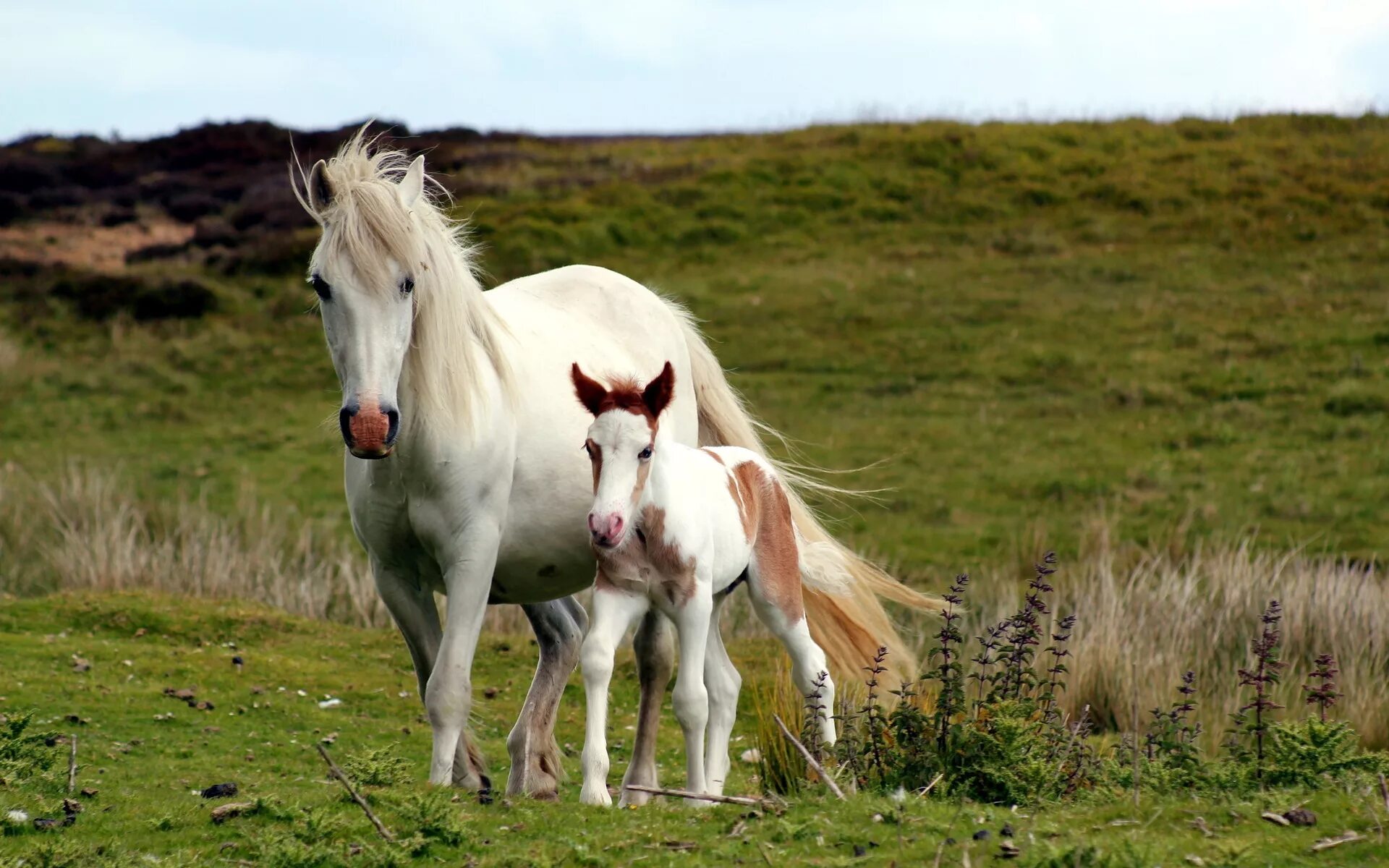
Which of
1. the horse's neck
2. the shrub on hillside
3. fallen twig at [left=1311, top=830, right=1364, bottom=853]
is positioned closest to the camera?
fallen twig at [left=1311, top=830, right=1364, bottom=853]

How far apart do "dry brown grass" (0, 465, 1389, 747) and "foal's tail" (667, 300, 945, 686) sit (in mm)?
1118

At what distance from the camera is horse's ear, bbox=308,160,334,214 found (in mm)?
5777

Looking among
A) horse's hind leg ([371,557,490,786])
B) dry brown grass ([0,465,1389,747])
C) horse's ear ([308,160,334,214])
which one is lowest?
dry brown grass ([0,465,1389,747])

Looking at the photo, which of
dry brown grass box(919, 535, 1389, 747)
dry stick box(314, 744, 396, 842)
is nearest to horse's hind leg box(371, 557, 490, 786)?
dry stick box(314, 744, 396, 842)

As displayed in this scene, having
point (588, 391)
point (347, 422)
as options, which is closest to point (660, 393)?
point (588, 391)

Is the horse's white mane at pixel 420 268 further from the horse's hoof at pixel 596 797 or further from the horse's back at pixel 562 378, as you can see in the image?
the horse's hoof at pixel 596 797

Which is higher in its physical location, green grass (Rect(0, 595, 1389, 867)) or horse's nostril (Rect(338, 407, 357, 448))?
horse's nostril (Rect(338, 407, 357, 448))

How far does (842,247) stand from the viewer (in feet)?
99.2

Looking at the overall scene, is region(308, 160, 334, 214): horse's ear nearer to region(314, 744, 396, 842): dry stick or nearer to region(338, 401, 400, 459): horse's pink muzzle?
region(338, 401, 400, 459): horse's pink muzzle

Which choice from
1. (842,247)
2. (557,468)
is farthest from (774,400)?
(557,468)

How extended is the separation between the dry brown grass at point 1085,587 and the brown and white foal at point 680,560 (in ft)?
8.59

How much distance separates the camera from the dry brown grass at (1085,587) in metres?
9.59

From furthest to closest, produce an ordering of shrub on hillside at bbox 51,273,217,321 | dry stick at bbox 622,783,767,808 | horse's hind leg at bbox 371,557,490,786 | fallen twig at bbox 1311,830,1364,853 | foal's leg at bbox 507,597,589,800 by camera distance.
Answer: shrub on hillside at bbox 51,273,217,321 → foal's leg at bbox 507,597,589,800 → horse's hind leg at bbox 371,557,490,786 → dry stick at bbox 622,783,767,808 → fallen twig at bbox 1311,830,1364,853

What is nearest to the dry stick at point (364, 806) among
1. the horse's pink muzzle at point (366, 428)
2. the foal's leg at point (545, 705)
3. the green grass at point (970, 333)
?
the horse's pink muzzle at point (366, 428)
